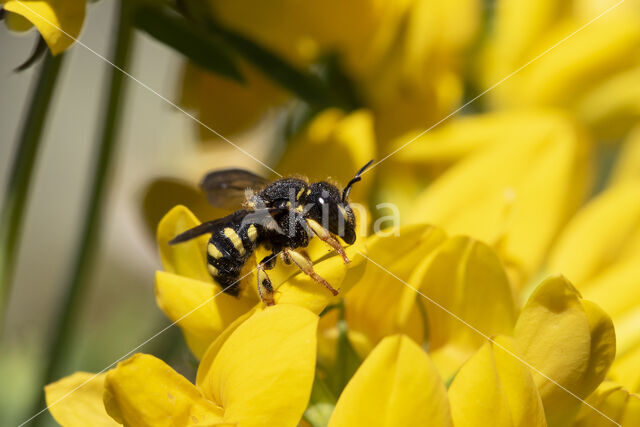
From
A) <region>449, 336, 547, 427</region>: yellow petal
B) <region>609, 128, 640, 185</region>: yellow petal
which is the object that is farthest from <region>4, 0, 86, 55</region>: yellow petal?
<region>609, 128, 640, 185</region>: yellow petal

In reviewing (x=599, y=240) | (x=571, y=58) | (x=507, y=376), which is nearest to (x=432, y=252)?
(x=507, y=376)

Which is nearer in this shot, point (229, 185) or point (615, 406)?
point (615, 406)

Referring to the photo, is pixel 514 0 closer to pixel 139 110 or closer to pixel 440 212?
pixel 440 212

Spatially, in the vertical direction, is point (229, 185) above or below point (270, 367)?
above

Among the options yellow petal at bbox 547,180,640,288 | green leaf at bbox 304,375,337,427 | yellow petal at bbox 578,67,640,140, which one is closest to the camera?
green leaf at bbox 304,375,337,427

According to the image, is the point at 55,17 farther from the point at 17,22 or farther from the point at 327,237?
the point at 327,237

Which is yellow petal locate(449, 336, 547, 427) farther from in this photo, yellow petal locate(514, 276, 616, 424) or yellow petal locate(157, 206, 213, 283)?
yellow petal locate(157, 206, 213, 283)
